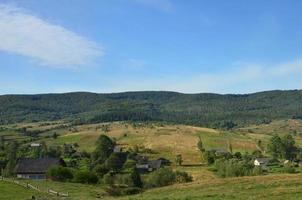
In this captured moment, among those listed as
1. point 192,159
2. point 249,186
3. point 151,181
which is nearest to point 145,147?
point 192,159

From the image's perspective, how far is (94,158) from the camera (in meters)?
136

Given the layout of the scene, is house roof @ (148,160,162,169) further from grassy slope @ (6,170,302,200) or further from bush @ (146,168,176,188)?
grassy slope @ (6,170,302,200)

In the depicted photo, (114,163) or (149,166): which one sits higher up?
(114,163)

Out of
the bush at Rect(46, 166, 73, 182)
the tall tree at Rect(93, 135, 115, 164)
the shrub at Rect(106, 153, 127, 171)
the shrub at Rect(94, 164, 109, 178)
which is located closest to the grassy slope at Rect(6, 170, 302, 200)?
the bush at Rect(46, 166, 73, 182)

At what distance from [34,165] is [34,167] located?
0.56 m

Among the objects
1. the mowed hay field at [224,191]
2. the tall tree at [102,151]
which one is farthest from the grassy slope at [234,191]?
the tall tree at [102,151]

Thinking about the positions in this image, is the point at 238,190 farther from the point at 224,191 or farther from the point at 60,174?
the point at 60,174

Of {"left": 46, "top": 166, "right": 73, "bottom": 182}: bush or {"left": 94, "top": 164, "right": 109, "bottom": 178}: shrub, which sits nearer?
{"left": 46, "top": 166, "right": 73, "bottom": 182}: bush

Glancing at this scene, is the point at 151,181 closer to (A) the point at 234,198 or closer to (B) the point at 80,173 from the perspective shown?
(B) the point at 80,173

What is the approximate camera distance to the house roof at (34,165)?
9869 cm

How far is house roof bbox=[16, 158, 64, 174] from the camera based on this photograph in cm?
9869

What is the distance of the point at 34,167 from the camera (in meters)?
99.4

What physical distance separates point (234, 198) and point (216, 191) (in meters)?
5.77

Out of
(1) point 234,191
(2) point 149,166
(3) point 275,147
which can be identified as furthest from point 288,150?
(1) point 234,191
